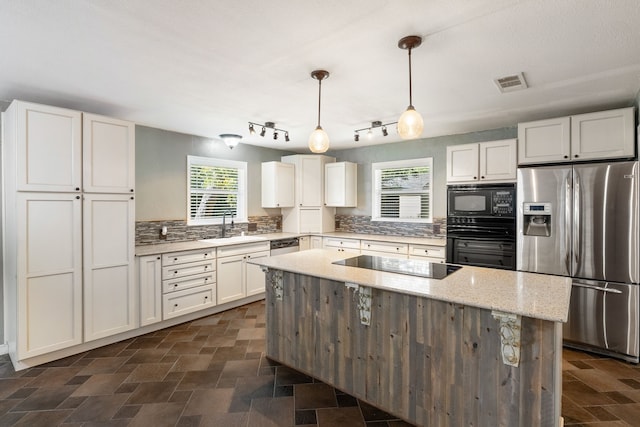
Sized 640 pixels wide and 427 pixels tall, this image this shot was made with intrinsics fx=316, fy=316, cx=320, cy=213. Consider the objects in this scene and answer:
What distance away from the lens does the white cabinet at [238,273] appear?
4.12 m

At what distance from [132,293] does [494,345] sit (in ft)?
10.8

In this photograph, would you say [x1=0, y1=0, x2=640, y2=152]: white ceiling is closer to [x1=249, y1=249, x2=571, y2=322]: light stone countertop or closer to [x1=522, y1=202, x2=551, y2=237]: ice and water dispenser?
[x1=522, y1=202, x2=551, y2=237]: ice and water dispenser

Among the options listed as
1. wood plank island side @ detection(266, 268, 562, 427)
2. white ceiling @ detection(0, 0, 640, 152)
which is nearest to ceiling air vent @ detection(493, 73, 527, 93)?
white ceiling @ detection(0, 0, 640, 152)

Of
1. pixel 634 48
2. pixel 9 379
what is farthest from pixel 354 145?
pixel 9 379

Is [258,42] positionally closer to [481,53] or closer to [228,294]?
[481,53]

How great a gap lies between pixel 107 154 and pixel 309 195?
2988mm

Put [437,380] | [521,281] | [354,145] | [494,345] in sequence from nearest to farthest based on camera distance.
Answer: [494,345] < [437,380] < [521,281] < [354,145]

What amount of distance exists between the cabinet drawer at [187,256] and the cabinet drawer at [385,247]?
2.13 m

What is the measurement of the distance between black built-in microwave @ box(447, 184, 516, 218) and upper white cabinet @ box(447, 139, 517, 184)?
0.29ft

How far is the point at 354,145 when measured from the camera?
207 inches

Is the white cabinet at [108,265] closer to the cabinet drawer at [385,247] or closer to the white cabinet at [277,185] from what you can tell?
the white cabinet at [277,185]

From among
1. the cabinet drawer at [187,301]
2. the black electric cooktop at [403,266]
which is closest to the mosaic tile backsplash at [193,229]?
the cabinet drawer at [187,301]

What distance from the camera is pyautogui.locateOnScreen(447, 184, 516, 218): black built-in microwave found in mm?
3547

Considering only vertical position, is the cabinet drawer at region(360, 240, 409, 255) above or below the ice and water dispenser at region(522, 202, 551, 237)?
below
